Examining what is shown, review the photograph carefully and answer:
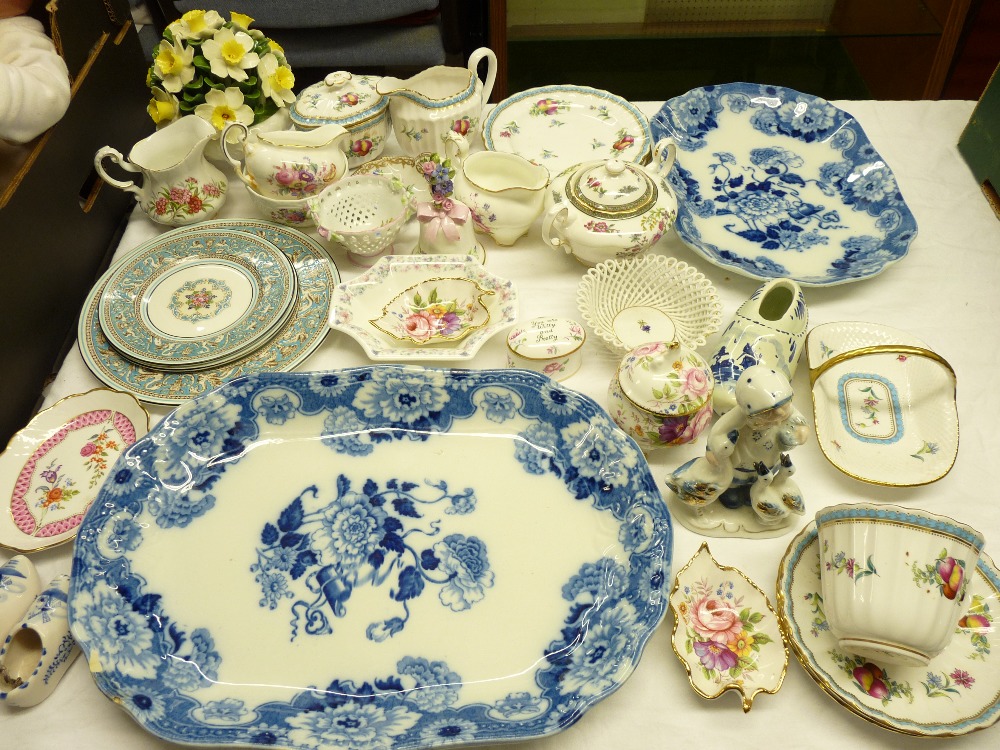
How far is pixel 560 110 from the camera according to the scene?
67.2 inches

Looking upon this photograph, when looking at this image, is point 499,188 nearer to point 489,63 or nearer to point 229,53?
point 489,63

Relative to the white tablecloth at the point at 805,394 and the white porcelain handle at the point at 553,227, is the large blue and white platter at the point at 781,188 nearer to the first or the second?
the white tablecloth at the point at 805,394

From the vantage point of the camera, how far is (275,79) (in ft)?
5.13

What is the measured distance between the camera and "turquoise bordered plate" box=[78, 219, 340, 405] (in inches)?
48.8

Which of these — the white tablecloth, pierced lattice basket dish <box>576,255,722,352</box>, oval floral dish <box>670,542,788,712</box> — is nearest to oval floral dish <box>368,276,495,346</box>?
the white tablecloth

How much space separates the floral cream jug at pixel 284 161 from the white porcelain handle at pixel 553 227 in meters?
0.45

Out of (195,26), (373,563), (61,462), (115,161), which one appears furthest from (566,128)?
(61,462)

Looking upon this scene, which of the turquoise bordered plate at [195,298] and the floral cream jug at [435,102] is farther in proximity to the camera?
the floral cream jug at [435,102]

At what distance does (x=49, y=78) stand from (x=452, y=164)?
727 mm

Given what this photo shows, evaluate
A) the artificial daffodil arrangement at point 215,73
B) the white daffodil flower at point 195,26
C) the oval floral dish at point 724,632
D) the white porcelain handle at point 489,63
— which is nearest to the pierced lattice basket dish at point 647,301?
the oval floral dish at point 724,632

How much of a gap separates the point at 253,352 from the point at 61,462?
0.35 meters


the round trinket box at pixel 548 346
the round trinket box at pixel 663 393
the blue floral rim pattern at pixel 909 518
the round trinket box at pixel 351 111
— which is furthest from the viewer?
the round trinket box at pixel 351 111

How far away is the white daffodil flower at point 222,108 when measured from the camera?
1.52m

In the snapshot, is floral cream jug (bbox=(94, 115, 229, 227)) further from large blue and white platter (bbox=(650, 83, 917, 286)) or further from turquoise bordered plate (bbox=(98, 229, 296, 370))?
large blue and white platter (bbox=(650, 83, 917, 286))
